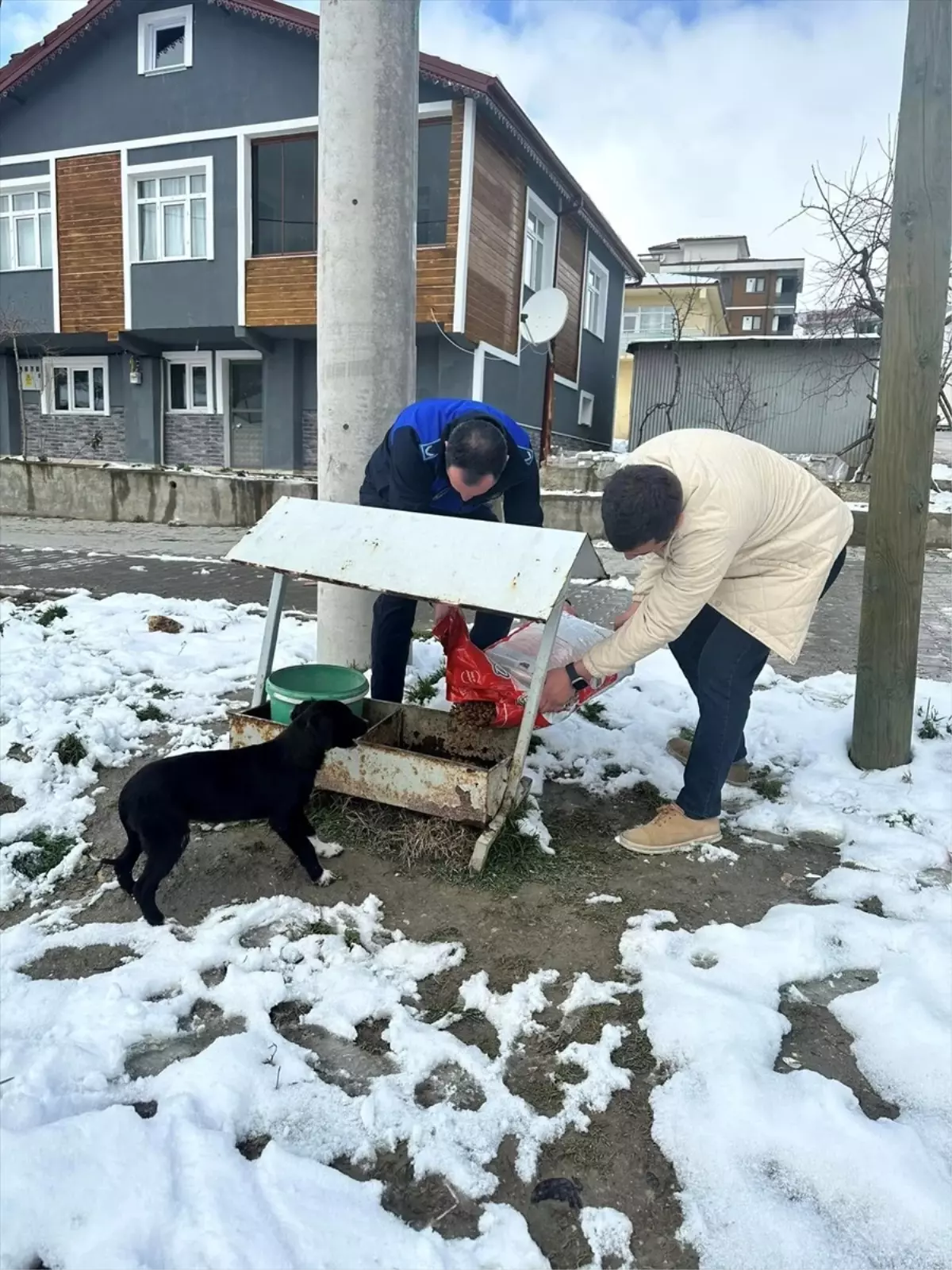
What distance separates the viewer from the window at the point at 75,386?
18.2 m

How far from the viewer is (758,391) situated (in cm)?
1941

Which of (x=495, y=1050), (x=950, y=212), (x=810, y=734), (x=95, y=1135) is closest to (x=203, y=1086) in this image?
(x=95, y=1135)

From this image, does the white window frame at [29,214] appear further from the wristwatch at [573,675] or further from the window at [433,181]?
the wristwatch at [573,675]

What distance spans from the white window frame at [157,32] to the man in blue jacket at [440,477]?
15454 millimetres

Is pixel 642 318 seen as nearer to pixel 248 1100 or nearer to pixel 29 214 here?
pixel 29 214

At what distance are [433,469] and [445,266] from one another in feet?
37.7

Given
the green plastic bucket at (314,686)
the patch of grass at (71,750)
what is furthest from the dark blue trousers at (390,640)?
the patch of grass at (71,750)

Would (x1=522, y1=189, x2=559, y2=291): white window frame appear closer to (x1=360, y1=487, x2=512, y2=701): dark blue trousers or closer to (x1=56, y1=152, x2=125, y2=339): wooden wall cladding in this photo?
(x1=56, y1=152, x2=125, y2=339): wooden wall cladding

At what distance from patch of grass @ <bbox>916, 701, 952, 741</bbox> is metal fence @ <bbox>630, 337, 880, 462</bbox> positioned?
15.6m

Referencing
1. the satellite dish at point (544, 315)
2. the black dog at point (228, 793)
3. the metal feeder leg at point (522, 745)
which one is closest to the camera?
the black dog at point (228, 793)

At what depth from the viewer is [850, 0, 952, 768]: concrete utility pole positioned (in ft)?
11.3

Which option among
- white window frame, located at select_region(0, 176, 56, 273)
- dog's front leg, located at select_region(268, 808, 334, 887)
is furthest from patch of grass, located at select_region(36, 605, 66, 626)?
white window frame, located at select_region(0, 176, 56, 273)

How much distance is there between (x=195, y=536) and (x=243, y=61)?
31.3 feet

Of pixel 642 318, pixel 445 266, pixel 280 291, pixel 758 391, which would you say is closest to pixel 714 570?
pixel 445 266
